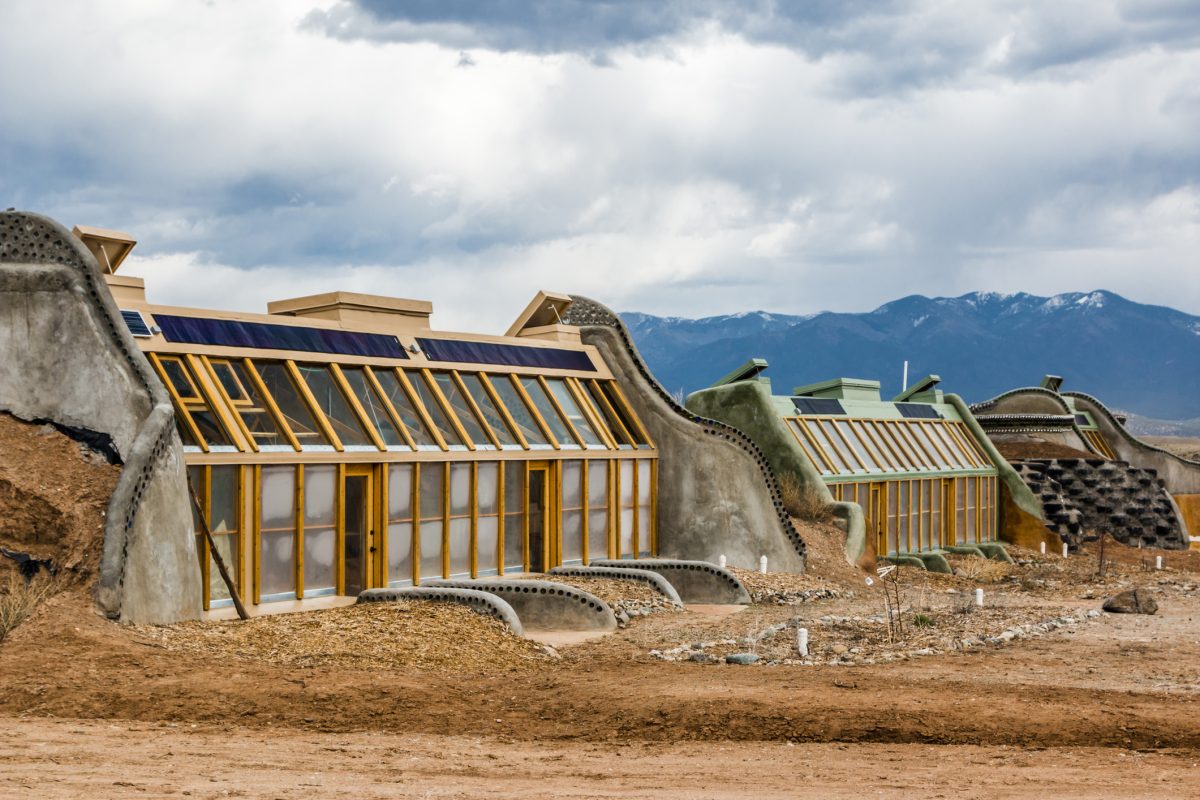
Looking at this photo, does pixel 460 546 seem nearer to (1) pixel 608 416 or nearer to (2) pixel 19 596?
(1) pixel 608 416

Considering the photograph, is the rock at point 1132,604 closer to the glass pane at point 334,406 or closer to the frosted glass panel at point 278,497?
the glass pane at point 334,406

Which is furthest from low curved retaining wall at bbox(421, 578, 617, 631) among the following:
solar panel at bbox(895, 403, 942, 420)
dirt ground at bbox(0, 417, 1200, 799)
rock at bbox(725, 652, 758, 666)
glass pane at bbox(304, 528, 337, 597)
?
solar panel at bbox(895, 403, 942, 420)

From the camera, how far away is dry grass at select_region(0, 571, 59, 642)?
15125 millimetres

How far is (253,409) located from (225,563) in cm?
262

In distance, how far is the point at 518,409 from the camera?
2552 centimetres

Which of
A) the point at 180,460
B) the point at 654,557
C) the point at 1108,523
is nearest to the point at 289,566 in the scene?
the point at 180,460

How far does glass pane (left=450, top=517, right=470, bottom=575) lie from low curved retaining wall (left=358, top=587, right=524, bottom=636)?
247 centimetres

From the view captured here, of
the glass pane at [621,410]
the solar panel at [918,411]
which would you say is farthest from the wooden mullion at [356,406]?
the solar panel at [918,411]

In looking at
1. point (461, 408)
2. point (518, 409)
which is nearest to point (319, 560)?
point (461, 408)

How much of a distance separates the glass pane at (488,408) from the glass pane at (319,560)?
4.56 metres

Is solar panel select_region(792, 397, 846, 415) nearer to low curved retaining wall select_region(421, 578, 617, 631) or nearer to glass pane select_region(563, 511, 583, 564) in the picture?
glass pane select_region(563, 511, 583, 564)

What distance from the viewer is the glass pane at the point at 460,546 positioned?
2280 centimetres

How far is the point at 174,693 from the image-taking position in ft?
43.9

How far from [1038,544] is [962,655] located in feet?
83.2
